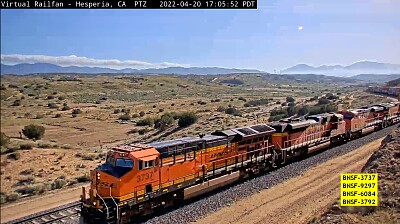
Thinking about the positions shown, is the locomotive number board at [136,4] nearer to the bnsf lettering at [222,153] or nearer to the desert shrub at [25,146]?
the bnsf lettering at [222,153]

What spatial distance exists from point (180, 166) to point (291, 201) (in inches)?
183

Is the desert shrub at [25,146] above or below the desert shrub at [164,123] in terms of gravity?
above

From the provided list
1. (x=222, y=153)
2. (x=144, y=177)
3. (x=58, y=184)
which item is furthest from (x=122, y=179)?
(x=58, y=184)

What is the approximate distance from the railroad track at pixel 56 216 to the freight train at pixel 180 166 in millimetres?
805

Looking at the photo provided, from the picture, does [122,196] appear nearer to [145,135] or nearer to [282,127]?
[282,127]

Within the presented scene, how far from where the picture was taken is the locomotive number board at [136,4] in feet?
30.6

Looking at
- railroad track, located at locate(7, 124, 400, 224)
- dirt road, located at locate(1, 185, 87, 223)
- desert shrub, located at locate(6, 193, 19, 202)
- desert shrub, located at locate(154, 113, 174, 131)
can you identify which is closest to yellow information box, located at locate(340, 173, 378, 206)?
railroad track, located at locate(7, 124, 400, 224)

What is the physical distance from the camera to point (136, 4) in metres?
10.4

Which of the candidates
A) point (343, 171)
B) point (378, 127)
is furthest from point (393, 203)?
point (378, 127)

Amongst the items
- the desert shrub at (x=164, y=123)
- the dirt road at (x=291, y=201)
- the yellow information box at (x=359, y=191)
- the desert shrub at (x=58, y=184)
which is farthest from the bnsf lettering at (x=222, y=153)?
the desert shrub at (x=164, y=123)

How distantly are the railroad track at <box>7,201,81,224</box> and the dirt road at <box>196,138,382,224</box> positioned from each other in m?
4.85

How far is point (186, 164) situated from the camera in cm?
1555

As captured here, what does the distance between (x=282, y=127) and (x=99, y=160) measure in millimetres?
12058

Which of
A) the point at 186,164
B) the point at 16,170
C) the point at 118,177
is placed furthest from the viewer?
the point at 16,170
